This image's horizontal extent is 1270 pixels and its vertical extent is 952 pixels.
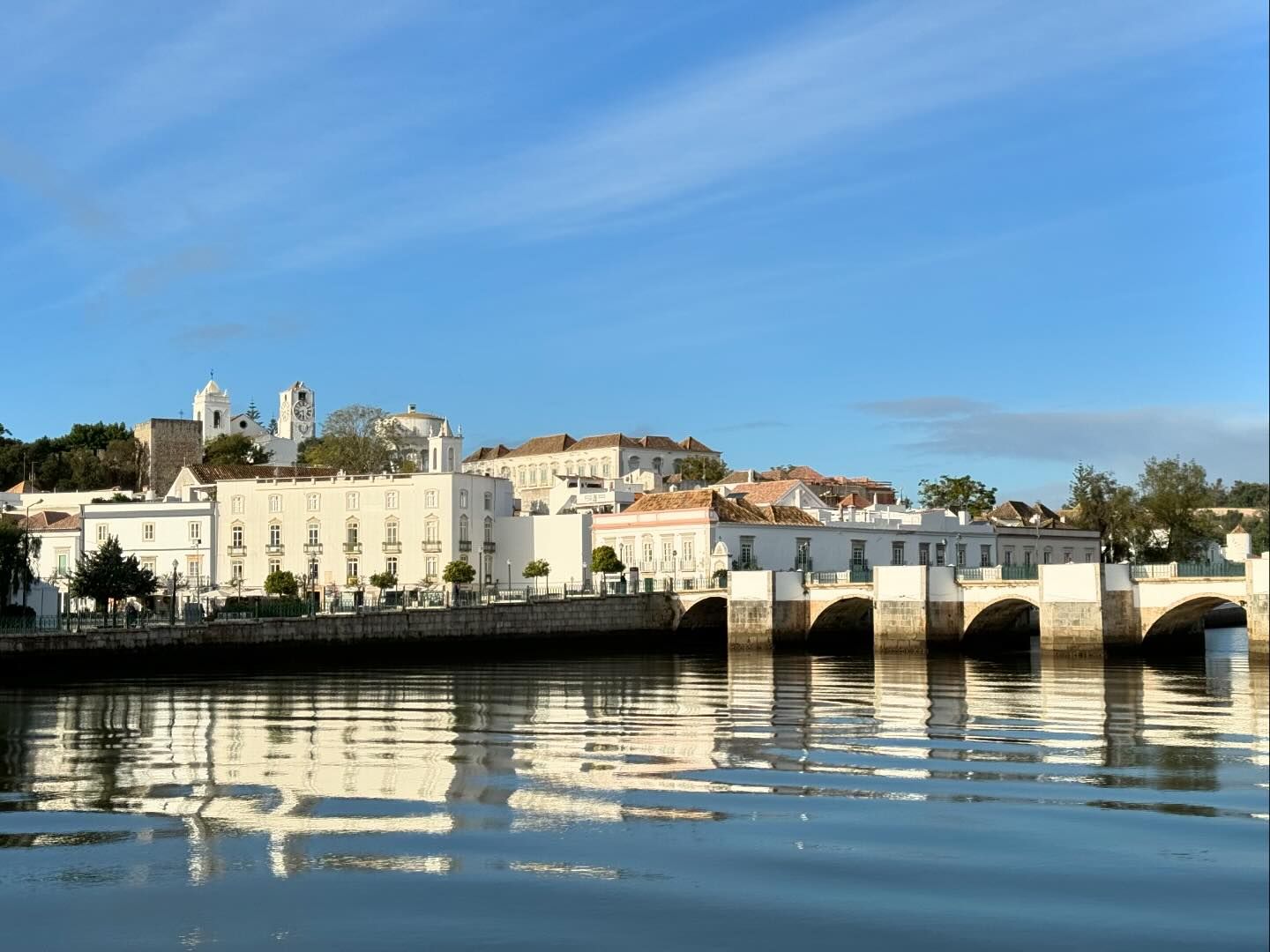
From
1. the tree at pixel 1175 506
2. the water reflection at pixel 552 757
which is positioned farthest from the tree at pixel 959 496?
the water reflection at pixel 552 757

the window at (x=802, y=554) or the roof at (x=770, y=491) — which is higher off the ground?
the roof at (x=770, y=491)

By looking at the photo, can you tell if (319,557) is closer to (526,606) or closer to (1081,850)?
(526,606)

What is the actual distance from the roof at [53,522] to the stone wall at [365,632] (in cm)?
2416

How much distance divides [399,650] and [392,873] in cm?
3814

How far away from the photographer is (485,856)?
15.5 meters

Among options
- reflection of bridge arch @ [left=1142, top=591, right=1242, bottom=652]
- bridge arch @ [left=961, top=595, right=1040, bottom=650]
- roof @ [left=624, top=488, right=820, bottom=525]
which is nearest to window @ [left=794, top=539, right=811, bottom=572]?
roof @ [left=624, top=488, right=820, bottom=525]

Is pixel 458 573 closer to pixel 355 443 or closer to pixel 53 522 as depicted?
pixel 53 522

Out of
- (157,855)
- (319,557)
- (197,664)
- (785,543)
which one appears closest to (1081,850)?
(157,855)

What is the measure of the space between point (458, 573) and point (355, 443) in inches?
1323

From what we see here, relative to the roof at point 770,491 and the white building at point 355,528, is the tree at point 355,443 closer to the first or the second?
the white building at point 355,528

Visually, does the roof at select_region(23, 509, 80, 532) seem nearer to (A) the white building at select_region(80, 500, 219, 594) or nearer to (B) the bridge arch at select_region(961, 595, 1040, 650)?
(A) the white building at select_region(80, 500, 219, 594)

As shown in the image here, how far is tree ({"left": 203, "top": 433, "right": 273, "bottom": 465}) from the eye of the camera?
340ft

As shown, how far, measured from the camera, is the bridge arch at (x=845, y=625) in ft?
185

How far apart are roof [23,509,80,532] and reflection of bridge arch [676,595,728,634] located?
31045 millimetres
